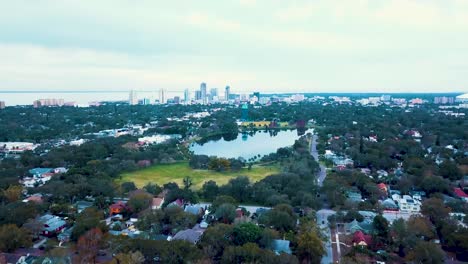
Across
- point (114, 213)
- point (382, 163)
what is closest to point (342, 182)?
point (382, 163)

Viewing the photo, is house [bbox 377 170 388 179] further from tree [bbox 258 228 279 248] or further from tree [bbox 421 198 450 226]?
tree [bbox 258 228 279 248]

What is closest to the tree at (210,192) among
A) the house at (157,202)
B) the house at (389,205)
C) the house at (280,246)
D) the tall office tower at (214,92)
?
the house at (157,202)

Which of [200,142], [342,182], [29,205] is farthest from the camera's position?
[200,142]

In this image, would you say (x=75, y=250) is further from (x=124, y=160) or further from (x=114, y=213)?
(x=124, y=160)

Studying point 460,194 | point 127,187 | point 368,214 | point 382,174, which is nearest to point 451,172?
point 460,194

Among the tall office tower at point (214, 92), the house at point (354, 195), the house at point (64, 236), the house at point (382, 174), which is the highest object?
the tall office tower at point (214, 92)

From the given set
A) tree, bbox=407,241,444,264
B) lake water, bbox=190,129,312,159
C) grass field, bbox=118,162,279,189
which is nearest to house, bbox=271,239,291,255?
tree, bbox=407,241,444,264

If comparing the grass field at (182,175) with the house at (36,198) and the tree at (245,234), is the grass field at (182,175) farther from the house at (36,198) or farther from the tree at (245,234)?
the tree at (245,234)
